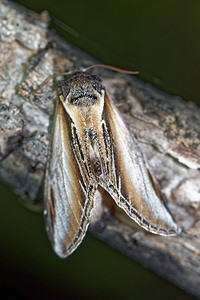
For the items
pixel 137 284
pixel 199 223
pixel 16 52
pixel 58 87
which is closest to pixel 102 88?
pixel 58 87

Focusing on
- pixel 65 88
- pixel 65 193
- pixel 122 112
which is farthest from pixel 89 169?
pixel 65 88

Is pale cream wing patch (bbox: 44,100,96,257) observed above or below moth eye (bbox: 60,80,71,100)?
below

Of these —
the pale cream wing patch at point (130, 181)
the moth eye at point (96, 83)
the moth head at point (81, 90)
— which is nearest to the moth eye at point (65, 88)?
the moth head at point (81, 90)

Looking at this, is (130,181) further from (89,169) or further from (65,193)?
(65,193)

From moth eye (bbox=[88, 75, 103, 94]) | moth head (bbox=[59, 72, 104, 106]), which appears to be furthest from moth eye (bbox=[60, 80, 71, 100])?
moth eye (bbox=[88, 75, 103, 94])

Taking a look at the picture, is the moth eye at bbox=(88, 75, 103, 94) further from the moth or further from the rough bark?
the rough bark
